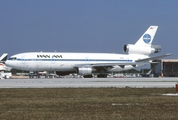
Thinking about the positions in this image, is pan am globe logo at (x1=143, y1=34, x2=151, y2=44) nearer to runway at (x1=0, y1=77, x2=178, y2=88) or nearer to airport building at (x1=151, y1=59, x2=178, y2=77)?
airport building at (x1=151, y1=59, x2=178, y2=77)

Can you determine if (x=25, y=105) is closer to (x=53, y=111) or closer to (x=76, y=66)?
(x=53, y=111)

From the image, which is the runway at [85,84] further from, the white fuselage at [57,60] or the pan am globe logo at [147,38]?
the pan am globe logo at [147,38]

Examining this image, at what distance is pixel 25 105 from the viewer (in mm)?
20031

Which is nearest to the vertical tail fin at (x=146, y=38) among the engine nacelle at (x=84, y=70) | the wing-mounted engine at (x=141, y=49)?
the wing-mounted engine at (x=141, y=49)

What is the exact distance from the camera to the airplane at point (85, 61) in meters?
72.1

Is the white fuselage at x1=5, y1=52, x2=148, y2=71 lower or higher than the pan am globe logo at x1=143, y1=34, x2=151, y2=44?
lower

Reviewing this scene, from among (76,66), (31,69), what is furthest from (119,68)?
(31,69)

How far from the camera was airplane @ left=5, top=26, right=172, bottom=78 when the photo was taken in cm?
7212

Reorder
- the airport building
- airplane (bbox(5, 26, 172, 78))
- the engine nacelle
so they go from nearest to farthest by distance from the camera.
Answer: airplane (bbox(5, 26, 172, 78))
the engine nacelle
the airport building

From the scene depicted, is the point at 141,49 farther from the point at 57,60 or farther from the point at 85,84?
the point at 85,84

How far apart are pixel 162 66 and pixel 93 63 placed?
144 feet

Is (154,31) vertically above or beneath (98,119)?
above

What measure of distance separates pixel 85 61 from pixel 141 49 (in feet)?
40.2

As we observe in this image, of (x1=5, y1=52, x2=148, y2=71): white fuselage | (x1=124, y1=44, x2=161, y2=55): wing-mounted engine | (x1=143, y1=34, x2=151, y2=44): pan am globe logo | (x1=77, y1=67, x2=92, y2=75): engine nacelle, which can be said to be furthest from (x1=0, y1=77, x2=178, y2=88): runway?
(x1=143, y1=34, x2=151, y2=44): pan am globe logo
